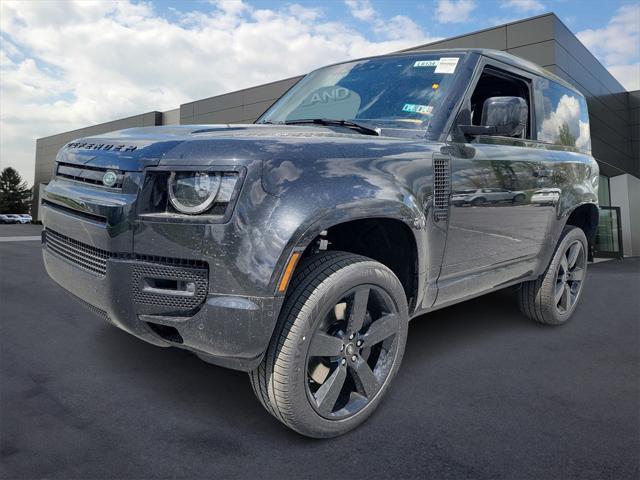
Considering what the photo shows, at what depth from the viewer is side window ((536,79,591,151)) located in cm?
377

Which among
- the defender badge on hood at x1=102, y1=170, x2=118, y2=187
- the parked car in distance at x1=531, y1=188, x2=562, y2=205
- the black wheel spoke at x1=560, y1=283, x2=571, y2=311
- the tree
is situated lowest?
the black wheel spoke at x1=560, y1=283, x2=571, y2=311

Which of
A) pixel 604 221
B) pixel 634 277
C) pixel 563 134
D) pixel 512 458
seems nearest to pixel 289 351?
pixel 512 458

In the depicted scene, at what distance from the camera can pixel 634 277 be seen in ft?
25.2

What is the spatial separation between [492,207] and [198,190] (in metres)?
1.85

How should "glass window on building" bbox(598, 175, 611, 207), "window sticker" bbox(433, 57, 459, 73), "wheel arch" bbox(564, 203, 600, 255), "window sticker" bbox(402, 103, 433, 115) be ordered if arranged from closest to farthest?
"window sticker" bbox(402, 103, 433, 115) < "window sticker" bbox(433, 57, 459, 73) < "wheel arch" bbox(564, 203, 600, 255) < "glass window on building" bbox(598, 175, 611, 207)

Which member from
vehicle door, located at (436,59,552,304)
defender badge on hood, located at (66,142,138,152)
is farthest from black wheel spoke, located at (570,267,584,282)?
defender badge on hood, located at (66,142,138,152)

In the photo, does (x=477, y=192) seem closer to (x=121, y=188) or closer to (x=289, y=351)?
(x=289, y=351)

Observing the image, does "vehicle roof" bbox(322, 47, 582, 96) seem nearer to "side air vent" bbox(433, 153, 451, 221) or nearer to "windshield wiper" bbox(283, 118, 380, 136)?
"windshield wiper" bbox(283, 118, 380, 136)

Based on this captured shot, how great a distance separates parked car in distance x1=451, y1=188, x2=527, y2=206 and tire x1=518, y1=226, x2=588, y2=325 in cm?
105

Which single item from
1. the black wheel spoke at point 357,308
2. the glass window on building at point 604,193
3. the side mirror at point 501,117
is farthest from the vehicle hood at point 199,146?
the glass window on building at point 604,193

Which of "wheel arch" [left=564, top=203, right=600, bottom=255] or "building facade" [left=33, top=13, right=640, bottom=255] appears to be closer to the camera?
"wheel arch" [left=564, top=203, right=600, bottom=255]

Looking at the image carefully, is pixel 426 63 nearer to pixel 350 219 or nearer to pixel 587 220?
pixel 350 219

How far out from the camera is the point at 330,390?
2.10m

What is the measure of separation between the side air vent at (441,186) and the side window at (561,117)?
1550 mm
